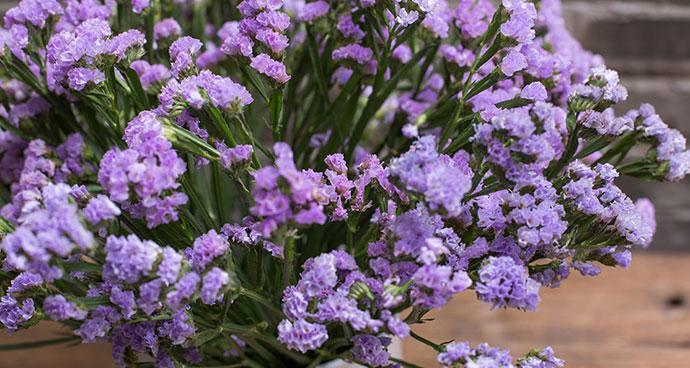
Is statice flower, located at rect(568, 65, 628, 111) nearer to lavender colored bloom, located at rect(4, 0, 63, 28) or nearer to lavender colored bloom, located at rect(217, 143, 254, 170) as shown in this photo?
lavender colored bloom, located at rect(217, 143, 254, 170)

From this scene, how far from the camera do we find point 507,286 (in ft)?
1.04

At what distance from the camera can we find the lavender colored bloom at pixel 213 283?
31 centimetres

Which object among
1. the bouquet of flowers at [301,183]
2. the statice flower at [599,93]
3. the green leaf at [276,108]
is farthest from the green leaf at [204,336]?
the statice flower at [599,93]

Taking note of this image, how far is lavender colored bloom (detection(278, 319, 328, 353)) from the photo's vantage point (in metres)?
0.33

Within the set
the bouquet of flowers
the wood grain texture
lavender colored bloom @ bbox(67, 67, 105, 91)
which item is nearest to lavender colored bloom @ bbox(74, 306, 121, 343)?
the bouquet of flowers

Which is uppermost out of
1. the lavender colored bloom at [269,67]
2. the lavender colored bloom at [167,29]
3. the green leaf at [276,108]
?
the lavender colored bloom at [167,29]

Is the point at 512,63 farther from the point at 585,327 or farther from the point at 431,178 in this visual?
the point at 585,327

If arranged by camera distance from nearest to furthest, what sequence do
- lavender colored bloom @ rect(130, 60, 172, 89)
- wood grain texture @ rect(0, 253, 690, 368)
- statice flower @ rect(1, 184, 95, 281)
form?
statice flower @ rect(1, 184, 95, 281), lavender colored bloom @ rect(130, 60, 172, 89), wood grain texture @ rect(0, 253, 690, 368)

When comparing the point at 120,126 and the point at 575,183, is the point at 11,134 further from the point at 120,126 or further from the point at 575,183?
the point at 575,183

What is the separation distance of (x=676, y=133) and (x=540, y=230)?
0.11 m

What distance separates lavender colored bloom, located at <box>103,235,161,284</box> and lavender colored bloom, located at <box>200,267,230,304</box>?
24 mm

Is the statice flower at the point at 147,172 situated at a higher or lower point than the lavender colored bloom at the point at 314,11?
lower

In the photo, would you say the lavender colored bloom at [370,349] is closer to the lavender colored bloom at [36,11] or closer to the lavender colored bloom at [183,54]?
the lavender colored bloom at [183,54]

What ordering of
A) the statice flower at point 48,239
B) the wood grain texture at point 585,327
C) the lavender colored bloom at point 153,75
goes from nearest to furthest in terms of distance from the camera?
the statice flower at point 48,239, the lavender colored bloom at point 153,75, the wood grain texture at point 585,327
